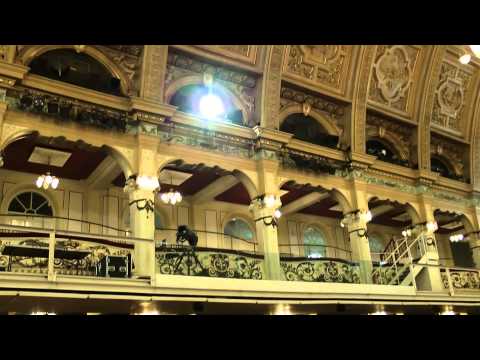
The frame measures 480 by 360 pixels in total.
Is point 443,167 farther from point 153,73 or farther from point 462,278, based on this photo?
point 153,73

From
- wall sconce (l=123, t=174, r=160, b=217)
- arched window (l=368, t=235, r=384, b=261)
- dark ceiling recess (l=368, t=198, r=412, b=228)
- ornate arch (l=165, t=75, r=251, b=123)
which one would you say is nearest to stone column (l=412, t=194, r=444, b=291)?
dark ceiling recess (l=368, t=198, r=412, b=228)

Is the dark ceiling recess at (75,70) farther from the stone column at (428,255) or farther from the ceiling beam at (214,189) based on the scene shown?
the stone column at (428,255)

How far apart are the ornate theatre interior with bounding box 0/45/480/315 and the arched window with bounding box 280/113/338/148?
49mm

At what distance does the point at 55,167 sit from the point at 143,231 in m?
4.55

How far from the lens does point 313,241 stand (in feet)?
65.5

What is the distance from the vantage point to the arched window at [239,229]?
17.9 metres

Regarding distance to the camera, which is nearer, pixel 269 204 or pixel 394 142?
pixel 269 204

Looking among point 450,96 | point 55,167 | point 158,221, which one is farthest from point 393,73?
point 55,167

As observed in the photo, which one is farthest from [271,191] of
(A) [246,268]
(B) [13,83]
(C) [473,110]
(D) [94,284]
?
(C) [473,110]

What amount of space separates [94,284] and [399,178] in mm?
11565

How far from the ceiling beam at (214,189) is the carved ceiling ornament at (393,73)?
6.35m

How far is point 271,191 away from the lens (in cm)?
1384

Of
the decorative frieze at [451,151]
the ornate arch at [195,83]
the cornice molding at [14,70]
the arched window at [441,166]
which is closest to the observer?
the cornice molding at [14,70]

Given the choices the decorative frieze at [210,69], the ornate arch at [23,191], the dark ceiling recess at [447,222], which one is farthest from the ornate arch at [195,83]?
the dark ceiling recess at [447,222]
